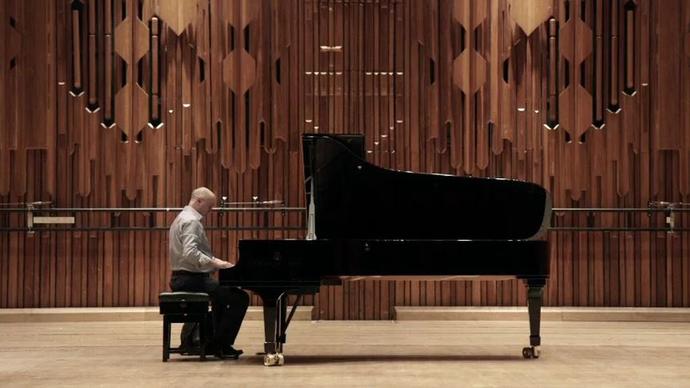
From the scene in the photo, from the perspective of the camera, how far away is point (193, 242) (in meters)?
6.58

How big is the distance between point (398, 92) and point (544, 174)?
1.45 m

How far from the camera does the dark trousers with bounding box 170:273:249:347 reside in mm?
6625

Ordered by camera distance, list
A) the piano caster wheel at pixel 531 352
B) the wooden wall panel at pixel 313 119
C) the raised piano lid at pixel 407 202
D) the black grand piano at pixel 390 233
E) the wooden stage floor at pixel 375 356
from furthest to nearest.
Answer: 1. the wooden wall panel at pixel 313 119
2. the piano caster wheel at pixel 531 352
3. the raised piano lid at pixel 407 202
4. the black grand piano at pixel 390 233
5. the wooden stage floor at pixel 375 356

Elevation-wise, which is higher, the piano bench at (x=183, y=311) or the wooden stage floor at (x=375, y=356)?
the piano bench at (x=183, y=311)

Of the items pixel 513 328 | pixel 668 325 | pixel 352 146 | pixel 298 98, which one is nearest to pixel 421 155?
pixel 298 98

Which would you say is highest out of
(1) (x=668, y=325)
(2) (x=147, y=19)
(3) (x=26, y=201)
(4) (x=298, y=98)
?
(2) (x=147, y=19)

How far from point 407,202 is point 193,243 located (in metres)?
1.30

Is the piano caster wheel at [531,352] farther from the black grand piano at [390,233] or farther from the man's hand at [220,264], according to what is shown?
the man's hand at [220,264]

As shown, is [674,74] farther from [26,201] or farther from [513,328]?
[26,201]

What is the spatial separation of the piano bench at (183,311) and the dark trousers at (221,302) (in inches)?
2.1

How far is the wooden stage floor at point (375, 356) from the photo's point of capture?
224 inches

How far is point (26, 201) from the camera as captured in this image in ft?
31.5

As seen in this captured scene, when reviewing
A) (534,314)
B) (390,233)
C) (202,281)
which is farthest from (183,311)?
(534,314)

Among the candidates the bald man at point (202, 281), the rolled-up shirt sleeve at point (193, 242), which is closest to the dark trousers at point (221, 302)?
the bald man at point (202, 281)
